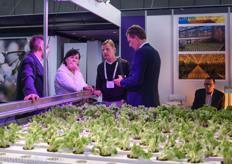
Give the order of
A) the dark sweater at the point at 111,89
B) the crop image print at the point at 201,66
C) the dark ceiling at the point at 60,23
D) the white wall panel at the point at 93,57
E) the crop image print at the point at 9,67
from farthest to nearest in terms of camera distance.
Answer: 1. the white wall panel at the point at 93,57
2. the crop image print at the point at 9,67
3. the dark ceiling at the point at 60,23
4. the crop image print at the point at 201,66
5. the dark sweater at the point at 111,89

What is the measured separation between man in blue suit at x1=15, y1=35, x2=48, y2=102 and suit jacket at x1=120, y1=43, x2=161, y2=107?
0.98m

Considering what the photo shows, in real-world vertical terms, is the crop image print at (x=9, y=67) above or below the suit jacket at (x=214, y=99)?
above

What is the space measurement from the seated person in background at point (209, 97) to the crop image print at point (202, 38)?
1.55 m

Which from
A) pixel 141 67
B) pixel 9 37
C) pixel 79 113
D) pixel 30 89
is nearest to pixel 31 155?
pixel 79 113

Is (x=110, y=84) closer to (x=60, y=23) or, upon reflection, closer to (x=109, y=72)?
(x=109, y=72)

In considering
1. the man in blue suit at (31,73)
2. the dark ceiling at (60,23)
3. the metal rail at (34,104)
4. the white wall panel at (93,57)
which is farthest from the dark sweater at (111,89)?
the white wall panel at (93,57)

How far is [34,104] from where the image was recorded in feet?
8.09

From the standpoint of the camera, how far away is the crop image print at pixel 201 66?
23.7 ft

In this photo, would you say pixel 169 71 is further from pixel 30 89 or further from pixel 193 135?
pixel 193 135

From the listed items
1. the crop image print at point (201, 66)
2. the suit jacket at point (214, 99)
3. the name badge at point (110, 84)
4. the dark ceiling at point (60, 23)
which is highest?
the dark ceiling at point (60, 23)

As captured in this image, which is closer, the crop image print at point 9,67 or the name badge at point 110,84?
the name badge at point 110,84

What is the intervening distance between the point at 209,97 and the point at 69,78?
2987 mm

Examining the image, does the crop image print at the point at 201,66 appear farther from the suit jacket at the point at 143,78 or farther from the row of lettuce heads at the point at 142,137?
the row of lettuce heads at the point at 142,137

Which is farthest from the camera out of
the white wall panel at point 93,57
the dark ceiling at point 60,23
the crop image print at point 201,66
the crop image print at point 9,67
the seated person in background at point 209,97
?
the white wall panel at point 93,57
